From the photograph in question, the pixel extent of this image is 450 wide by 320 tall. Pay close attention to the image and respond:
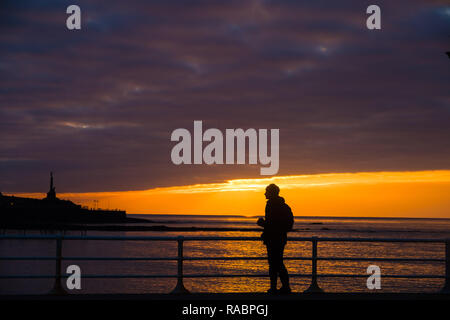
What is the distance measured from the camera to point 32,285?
52438mm

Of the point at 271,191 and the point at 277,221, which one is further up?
the point at 271,191

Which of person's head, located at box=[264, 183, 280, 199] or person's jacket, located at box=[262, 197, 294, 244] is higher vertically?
person's head, located at box=[264, 183, 280, 199]

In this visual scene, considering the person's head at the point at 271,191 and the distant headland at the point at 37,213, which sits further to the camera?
the distant headland at the point at 37,213

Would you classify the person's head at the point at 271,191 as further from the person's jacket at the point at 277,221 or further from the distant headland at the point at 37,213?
the distant headland at the point at 37,213

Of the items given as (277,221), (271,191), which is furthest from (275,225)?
(271,191)

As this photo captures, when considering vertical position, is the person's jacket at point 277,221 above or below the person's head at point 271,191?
below

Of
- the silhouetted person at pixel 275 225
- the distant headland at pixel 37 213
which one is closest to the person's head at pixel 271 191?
the silhouetted person at pixel 275 225

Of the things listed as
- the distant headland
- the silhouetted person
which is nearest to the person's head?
the silhouetted person

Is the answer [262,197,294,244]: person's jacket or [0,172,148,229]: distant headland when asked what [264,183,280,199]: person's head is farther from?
[0,172,148,229]: distant headland

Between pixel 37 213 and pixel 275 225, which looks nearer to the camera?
pixel 275 225

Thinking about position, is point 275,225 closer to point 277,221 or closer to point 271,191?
point 277,221
